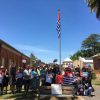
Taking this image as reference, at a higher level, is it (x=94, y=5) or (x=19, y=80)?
(x=94, y=5)

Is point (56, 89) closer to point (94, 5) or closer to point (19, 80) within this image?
point (19, 80)

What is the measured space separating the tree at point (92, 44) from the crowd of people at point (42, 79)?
99.6 metres

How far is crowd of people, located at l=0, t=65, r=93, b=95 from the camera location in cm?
2131

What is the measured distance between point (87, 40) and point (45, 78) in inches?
4067

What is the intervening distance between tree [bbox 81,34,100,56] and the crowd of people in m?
99.6

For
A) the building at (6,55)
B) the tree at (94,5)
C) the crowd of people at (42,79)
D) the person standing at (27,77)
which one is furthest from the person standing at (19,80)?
the tree at (94,5)

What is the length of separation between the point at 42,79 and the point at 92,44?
102 meters

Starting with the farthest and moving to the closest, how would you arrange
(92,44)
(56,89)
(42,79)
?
(92,44), (42,79), (56,89)

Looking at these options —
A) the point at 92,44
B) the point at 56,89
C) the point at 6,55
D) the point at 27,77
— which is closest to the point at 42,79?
the point at 27,77

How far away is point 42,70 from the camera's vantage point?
23000 mm

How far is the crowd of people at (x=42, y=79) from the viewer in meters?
21.3

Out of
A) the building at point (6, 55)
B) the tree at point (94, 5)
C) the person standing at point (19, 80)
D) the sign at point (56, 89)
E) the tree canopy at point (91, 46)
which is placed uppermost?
the tree canopy at point (91, 46)

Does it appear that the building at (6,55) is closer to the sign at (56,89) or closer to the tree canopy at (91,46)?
the sign at (56,89)

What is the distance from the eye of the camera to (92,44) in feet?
405
